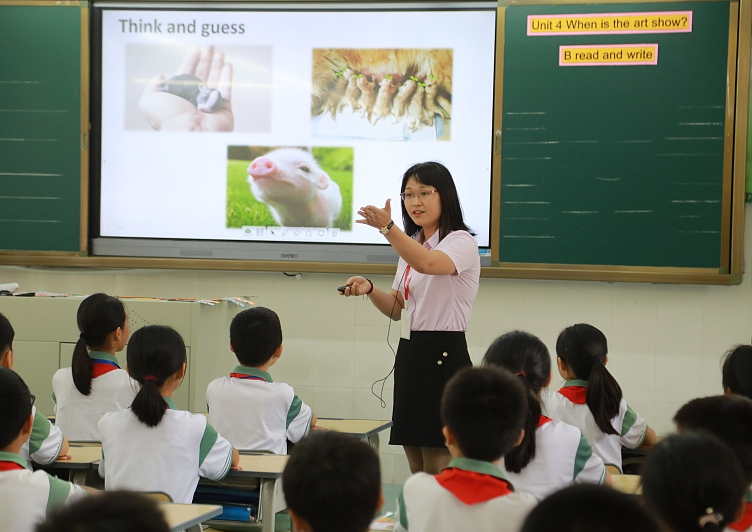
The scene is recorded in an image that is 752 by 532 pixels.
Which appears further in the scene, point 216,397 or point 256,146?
point 256,146

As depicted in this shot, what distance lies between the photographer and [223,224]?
15.1 ft

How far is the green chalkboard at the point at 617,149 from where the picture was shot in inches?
165

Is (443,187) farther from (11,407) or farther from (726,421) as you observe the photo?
(11,407)

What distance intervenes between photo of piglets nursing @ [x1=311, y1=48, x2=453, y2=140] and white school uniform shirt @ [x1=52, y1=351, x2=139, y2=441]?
80.3 inches

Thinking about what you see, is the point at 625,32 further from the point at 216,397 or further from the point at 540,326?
the point at 216,397

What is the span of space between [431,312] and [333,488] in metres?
1.55

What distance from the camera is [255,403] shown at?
288cm

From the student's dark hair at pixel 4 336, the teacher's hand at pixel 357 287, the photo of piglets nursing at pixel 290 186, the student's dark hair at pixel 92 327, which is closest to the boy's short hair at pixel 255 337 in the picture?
the teacher's hand at pixel 357 287

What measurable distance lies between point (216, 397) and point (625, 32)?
287 cm

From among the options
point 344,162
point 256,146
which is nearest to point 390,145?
point 344,162

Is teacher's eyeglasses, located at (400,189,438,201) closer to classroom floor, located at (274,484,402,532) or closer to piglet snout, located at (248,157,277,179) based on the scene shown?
classroom floor, located at (274,484,402,532)

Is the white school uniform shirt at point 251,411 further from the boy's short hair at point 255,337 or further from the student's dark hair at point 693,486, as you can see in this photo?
the student's dark hair at point 693,486

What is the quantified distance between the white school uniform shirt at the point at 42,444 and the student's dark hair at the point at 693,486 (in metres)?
1.78

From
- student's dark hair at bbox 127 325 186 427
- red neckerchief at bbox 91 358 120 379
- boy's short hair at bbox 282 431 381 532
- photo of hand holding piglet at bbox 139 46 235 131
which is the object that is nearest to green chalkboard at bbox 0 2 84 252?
photo of hand holding piglet at bbox 139 46 235 131
